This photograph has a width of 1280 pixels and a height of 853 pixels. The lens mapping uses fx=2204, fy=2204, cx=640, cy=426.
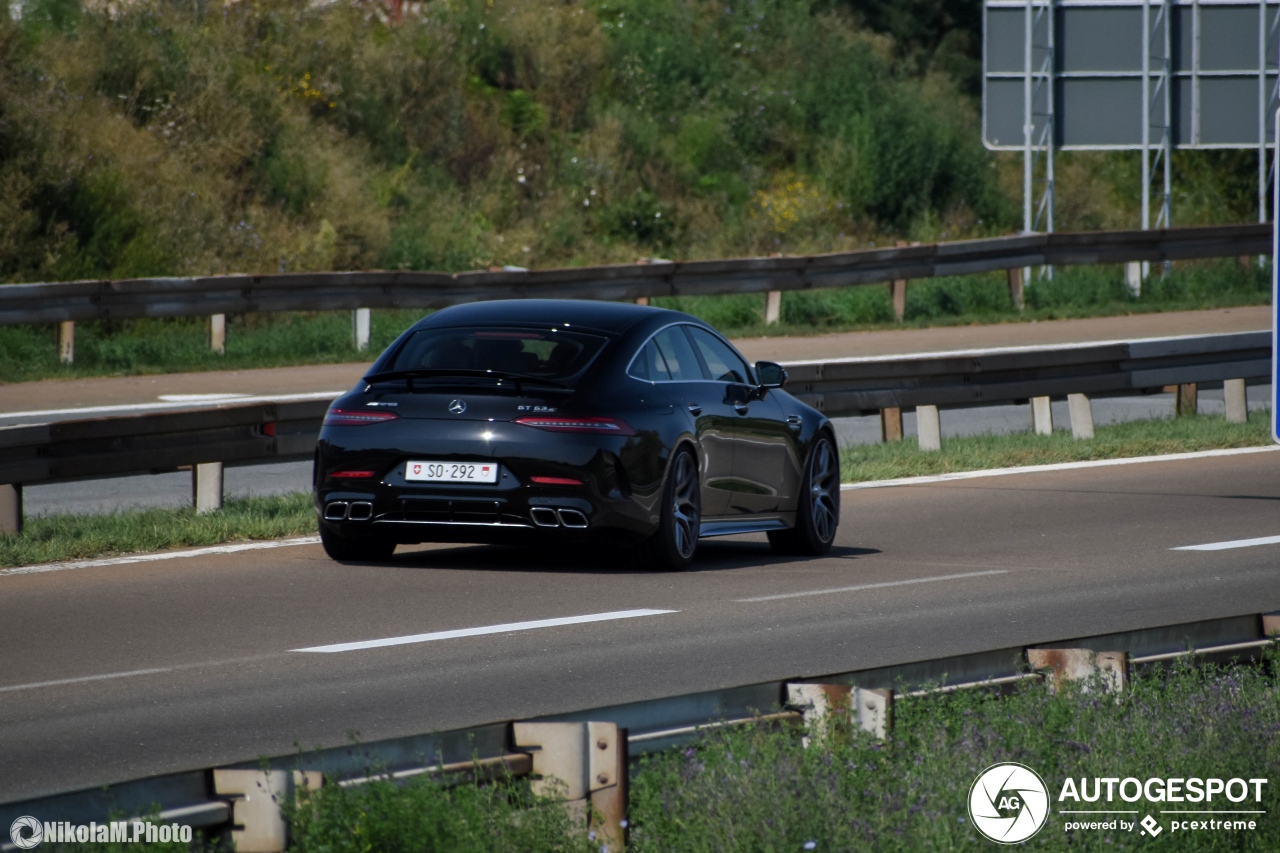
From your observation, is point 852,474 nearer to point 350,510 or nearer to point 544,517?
point 544,517

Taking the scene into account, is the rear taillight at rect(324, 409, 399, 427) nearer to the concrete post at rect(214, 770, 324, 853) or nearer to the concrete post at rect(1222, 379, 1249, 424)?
the concrete post at rect(214, 770, 324, 853)

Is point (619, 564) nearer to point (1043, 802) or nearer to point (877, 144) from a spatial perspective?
point (1043, 802)

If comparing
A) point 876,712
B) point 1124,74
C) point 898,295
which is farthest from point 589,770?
point 1124,74

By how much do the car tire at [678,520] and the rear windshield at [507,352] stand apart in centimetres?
78

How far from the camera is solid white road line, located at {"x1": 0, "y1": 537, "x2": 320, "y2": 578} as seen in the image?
469 inches

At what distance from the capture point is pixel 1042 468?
59.5ft

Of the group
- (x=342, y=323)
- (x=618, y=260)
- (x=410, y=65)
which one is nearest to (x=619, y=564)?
(x=342, y=323)

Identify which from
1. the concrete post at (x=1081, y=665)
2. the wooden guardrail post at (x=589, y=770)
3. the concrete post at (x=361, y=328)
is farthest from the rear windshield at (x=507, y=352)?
the concrete post at (x=361, y=328)

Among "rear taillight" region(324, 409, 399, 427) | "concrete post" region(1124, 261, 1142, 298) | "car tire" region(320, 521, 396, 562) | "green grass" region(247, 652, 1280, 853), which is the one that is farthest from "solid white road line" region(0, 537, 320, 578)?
"concrete post" region(1124, 261, 1142, 298)

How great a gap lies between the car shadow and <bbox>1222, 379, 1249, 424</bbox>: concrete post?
940cm

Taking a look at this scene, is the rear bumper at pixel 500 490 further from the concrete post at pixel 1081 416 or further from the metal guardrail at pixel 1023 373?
the concrete post at pixel 1081 416

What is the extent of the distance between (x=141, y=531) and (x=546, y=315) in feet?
9.52

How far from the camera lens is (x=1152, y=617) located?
1046 centimetres

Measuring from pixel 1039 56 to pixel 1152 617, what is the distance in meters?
26.1
